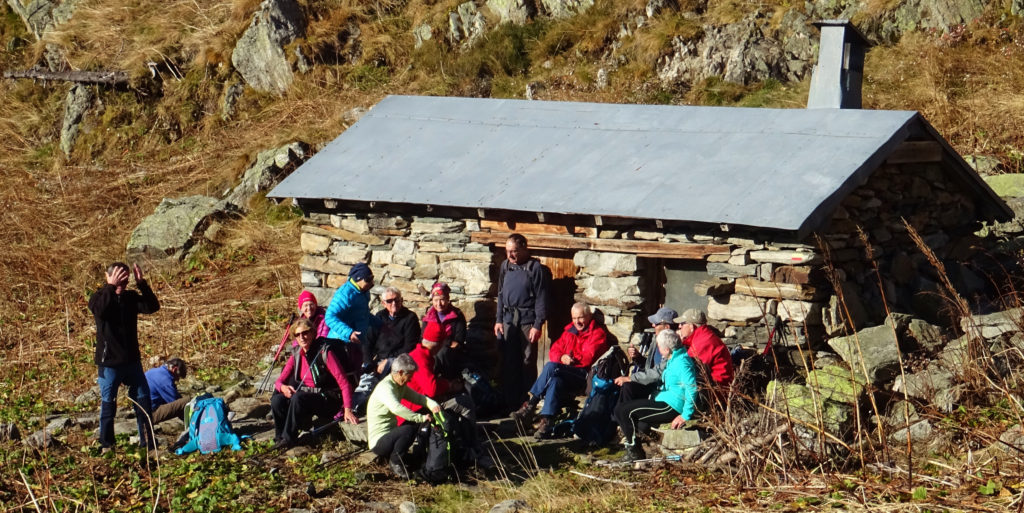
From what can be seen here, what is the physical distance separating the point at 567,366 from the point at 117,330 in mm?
3778

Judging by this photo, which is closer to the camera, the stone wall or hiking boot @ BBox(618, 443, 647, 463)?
hiking boot @ BBox(618, 443, 647, 463)

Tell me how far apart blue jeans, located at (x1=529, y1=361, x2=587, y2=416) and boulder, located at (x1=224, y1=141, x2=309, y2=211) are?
8.42 m

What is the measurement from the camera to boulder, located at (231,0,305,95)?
20859 mm

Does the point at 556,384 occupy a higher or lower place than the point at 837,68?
lower

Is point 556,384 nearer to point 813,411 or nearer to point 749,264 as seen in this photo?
point 749,264

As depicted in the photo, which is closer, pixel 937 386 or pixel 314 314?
pixel 937 386

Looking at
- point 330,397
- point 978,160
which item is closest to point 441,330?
point 330,397

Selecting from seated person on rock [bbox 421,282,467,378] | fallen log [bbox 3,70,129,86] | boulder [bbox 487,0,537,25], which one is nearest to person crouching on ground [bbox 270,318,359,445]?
seated person on rock [bbox 421,282,467,378]

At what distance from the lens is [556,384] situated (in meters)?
10.0

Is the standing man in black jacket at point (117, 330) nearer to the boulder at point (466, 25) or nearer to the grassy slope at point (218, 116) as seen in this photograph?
the grassy slope at point (218, 116)

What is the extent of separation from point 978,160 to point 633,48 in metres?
6.12

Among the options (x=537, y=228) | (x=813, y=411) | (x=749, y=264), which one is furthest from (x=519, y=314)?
(x=813, y=411)

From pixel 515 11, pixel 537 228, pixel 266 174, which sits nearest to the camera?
pixel 537 228

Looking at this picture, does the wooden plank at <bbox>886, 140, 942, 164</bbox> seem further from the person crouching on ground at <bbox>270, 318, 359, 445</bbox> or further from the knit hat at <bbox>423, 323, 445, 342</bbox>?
the person crouching on ground at <bbox>270, 318, 359, 445</bbox>
